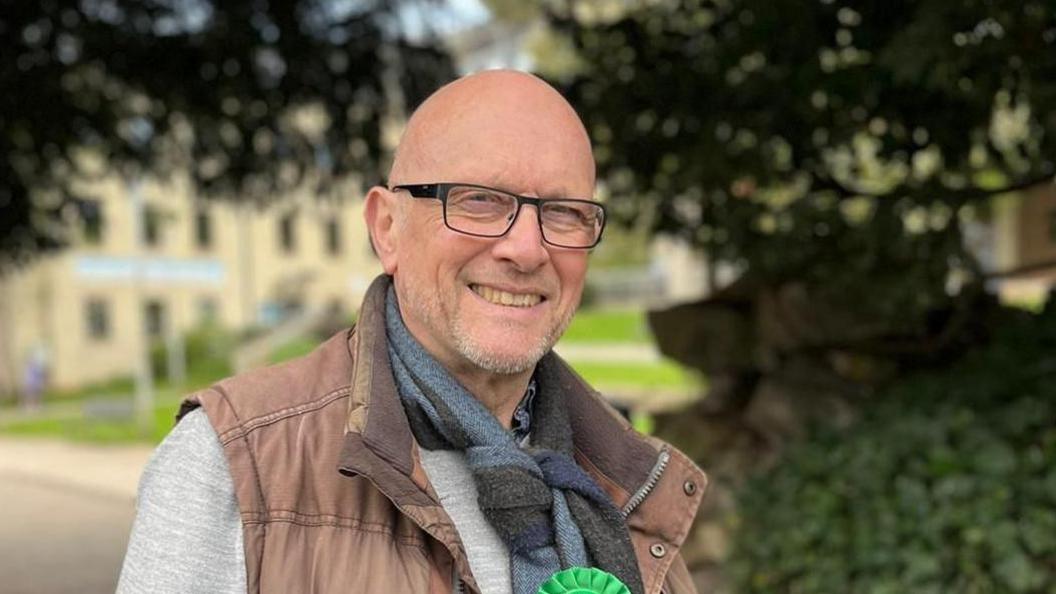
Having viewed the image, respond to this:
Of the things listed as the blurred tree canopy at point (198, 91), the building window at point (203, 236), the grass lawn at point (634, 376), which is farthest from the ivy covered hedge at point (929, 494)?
the building window at point (203, 236)

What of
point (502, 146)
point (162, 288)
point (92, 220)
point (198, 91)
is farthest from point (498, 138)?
point (162, 288)

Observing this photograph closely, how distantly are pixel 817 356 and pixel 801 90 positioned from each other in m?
2.29

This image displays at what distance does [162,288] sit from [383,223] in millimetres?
32312

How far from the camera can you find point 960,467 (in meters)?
3.91

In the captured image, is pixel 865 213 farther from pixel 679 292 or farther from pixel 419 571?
pixel 679 292

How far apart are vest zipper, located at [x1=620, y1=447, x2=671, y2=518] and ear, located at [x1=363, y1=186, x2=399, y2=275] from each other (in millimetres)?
538

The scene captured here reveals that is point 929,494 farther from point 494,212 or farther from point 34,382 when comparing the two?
point 34,382

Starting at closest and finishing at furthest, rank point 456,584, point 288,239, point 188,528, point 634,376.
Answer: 1. point 188,528
2. point 456,584
3. point 634,376
4. point 288,239

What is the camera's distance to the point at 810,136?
422 centimetres

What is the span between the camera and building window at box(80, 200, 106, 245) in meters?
6.54

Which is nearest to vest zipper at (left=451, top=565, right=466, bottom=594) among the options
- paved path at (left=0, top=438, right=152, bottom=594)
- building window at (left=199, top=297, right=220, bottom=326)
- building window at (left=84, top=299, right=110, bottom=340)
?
paved path at (left=0, top=438, right=152, bottom=594)

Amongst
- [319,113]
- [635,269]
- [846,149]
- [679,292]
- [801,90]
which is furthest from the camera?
[635,269]

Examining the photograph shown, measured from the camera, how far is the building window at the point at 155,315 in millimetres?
31797

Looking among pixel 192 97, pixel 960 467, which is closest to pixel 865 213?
pixel 960 467
